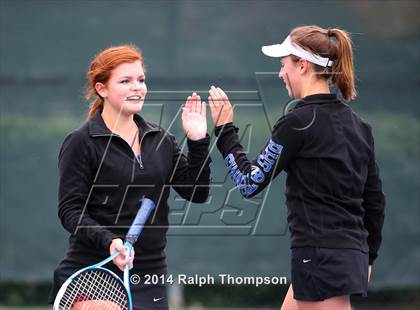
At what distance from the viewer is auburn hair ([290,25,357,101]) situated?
10.3 ft

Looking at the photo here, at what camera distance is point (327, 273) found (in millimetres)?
3006

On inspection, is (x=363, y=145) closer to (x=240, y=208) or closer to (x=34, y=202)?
(x=240, y=208)

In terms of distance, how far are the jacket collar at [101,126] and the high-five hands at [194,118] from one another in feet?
0.47

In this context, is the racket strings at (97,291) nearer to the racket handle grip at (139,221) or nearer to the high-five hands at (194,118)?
the racket handle grip at (139,221)

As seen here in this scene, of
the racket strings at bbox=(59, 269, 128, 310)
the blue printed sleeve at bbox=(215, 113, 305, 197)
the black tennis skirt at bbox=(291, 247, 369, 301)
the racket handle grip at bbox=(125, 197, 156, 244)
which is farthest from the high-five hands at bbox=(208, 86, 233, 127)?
the racket strings at bbox=(59, 269, 128, 310)

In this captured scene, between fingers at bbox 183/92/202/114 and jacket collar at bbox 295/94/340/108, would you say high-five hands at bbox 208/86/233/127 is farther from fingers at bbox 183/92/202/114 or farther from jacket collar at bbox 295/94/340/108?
jacket collar at bbox 295/94/340/108

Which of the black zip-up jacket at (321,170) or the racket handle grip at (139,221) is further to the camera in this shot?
the racket handle grip at (139,221)

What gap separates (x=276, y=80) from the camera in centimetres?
562

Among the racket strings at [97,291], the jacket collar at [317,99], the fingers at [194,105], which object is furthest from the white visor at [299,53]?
the racket strings at [97,291]

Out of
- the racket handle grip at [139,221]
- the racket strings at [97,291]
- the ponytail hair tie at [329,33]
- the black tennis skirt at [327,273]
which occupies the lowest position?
the racket strings at [97,291]

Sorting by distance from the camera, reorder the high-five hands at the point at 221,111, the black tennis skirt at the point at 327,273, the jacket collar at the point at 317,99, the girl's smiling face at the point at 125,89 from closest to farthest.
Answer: the black tennis skirt at the point at 327,273
the jacket collar at the point at 317,99
the high-five hands at the point at 221,111
the girl's smiling face at the point at 125,89

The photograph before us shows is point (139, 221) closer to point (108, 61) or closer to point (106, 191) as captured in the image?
point (106, 191)

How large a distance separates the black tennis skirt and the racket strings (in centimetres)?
60

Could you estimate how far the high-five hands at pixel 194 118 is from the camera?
135 inches
